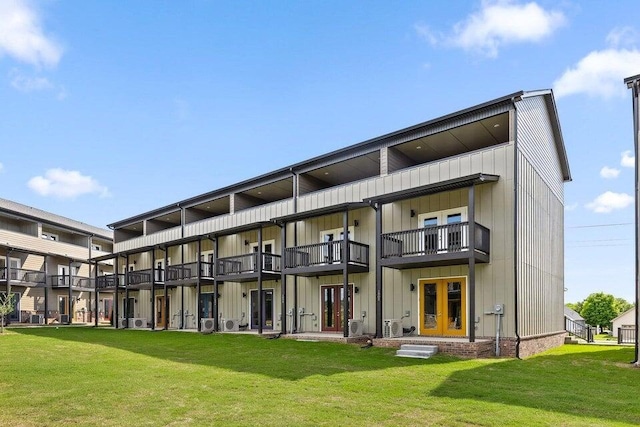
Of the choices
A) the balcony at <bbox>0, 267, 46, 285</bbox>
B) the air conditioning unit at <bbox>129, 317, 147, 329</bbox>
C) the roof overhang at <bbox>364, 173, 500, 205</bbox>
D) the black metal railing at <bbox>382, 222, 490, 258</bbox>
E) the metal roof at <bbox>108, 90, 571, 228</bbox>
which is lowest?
the air conditioning unit at <bbox>129, 317, 147, 329</bbox>

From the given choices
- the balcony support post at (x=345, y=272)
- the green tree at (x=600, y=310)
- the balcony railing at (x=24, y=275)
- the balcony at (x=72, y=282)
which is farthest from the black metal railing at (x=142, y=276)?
the green tree at (x=600, y=310)

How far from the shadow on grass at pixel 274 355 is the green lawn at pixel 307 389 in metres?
0.06

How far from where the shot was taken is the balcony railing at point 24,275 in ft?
105

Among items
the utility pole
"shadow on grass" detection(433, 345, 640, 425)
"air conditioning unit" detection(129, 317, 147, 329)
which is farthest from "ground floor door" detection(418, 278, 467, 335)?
"air conditioning unit" detection(129, 317, 147, 329)

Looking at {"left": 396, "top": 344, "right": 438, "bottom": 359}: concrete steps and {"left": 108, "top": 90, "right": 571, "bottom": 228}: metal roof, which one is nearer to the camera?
{"left": 396, "top": 344, "right": 438, "bottom": 359}: concrete steps

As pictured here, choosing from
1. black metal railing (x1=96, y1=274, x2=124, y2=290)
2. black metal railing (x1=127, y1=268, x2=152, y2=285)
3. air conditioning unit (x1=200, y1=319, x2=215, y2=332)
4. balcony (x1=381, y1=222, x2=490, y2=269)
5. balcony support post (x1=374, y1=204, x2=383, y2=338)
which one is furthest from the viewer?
black metal railing (x1=96, y1=274, x2=124, y2=290)

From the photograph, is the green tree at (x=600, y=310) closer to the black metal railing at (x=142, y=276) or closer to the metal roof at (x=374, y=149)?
the metal roof at (x=374, y=149)

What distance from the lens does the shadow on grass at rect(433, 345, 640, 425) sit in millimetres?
8305

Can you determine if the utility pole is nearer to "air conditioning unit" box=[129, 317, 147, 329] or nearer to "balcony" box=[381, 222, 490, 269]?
"balcony" box=[381, 222, 490, 269]

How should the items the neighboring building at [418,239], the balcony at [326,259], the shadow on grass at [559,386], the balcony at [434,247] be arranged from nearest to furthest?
1. the shadow on grass at [559,386]
2. the balcony at [434,247]
3. the neighboring building at [418,239]
4. the balcony at [326,259]

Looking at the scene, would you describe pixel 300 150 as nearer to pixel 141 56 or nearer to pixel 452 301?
pixel 141 56

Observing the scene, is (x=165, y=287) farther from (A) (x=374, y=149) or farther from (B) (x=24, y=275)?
(A) (x=374, y=149)

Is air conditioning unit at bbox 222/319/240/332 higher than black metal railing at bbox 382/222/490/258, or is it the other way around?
black metal railing at bbox 382/222/490/258

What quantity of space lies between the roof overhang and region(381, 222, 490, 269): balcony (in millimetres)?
Result: 1221
